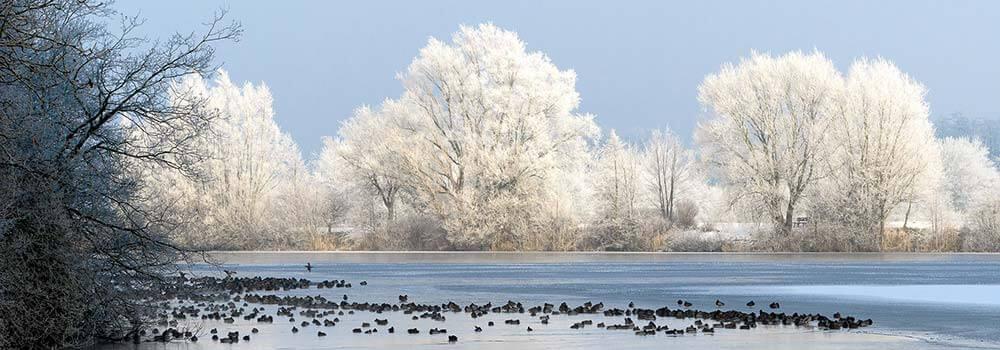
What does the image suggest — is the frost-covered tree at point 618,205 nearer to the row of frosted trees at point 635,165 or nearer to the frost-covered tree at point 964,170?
the row of frosted trees at point 635,165

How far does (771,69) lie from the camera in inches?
2404

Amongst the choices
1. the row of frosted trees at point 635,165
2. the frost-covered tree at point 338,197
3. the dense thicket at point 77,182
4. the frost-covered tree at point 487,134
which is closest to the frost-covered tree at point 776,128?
the row of frosted trees at point 635,165

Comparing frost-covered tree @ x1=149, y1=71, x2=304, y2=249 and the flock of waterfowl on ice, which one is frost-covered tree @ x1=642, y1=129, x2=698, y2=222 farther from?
the flock of waterfowl on ice

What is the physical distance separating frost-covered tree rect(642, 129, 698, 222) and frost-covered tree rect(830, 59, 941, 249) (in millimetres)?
9495

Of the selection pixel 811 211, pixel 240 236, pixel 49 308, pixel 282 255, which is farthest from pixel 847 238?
pixel 49 308

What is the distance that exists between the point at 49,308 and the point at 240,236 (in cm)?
5203

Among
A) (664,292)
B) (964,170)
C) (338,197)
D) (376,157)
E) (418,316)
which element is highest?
(964,170)

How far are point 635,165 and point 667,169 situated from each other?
6490 millimetres

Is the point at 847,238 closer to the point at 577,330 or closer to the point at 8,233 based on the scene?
the point at 577,330

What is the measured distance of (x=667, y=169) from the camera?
2761 inches

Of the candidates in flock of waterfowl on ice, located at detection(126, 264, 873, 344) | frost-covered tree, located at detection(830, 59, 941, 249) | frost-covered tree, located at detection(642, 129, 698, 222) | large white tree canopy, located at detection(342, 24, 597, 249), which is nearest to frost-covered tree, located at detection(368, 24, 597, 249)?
large white tree canopy, located at detection(342, 24, 597, 249)

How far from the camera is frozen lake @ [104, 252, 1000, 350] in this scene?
18.1 m

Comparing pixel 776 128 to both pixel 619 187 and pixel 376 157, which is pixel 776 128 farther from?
pixel 376 157

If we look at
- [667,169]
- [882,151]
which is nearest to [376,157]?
[667,169]
